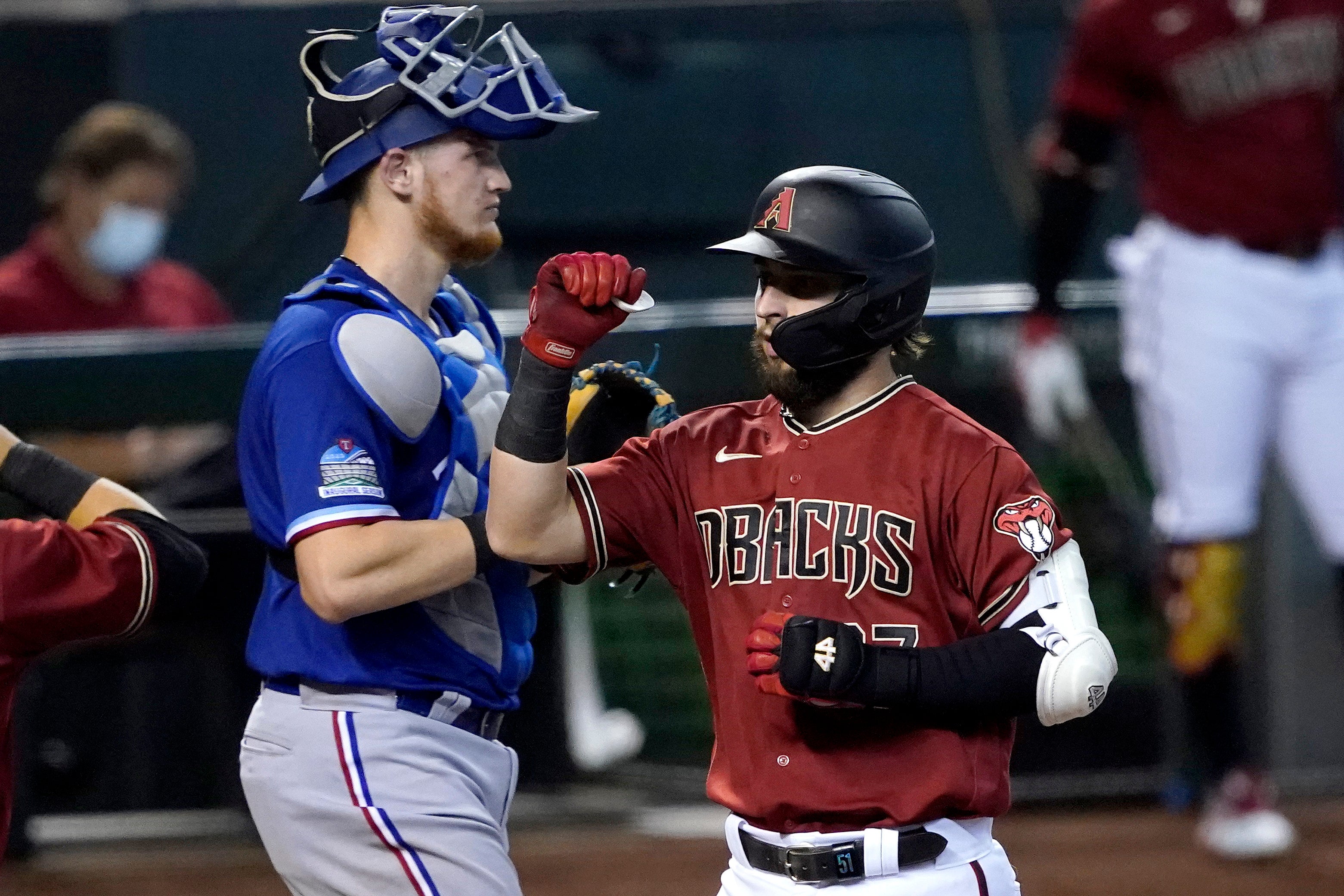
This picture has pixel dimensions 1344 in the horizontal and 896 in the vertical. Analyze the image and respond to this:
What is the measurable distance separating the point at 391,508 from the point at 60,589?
41cm

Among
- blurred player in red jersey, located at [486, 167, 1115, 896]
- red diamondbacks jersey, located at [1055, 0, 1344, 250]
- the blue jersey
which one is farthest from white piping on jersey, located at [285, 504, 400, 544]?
red diamondbacks jersey, located at [1055, 0, 1344, 250]

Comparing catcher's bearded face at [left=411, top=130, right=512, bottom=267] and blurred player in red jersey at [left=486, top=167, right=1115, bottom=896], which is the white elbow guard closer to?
blurred player in red jersey at [left=486, top=167, right=1115, bottom=896]

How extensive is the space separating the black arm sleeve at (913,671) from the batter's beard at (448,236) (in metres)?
0.74

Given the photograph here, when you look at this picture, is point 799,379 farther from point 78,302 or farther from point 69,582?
point 78,302

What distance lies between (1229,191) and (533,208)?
2.42 metres

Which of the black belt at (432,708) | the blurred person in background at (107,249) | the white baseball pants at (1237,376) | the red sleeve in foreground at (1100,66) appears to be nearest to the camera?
the black belt at (432,708)

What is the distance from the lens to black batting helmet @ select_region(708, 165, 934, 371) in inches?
88.7

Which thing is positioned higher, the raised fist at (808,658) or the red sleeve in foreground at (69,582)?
the red sleeve in foreground at (69,582)

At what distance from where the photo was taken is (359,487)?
2299 millimetres

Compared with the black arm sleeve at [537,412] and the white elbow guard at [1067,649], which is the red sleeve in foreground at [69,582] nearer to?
the black arm sleeve at [537,412]

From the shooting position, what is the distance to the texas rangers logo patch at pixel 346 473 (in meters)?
2.29

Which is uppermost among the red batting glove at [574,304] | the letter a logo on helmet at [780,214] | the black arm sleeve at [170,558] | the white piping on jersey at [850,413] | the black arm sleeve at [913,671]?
the letter a logo on helmet at [780,214]

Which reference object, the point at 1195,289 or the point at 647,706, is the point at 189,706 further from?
the point at 1195,289

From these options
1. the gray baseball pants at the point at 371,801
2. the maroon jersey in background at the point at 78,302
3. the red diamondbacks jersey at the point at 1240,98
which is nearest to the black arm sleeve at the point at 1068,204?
the red diamondbacks jersey at the point at 1240,98
